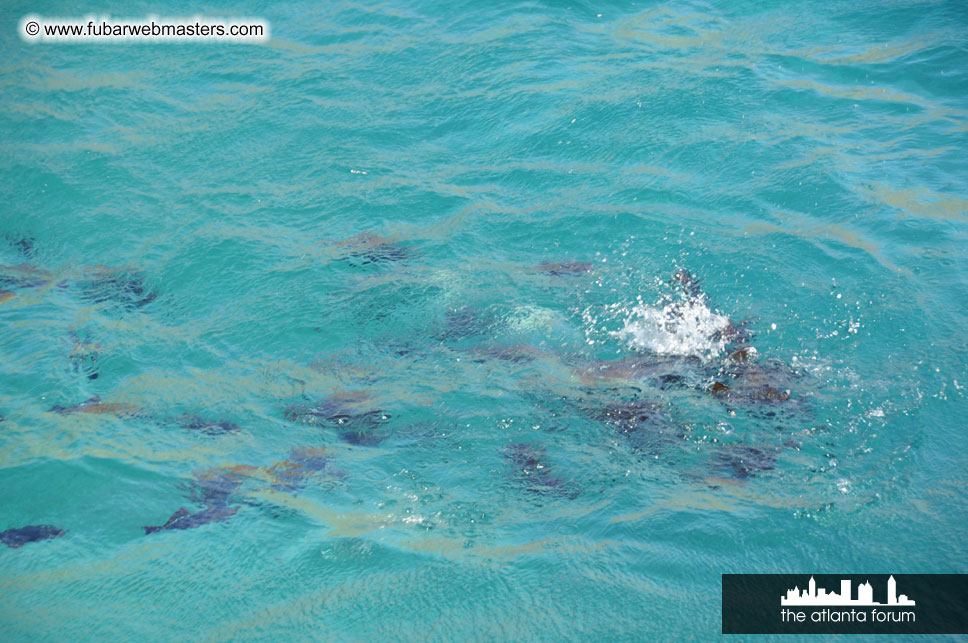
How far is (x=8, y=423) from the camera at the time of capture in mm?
5590

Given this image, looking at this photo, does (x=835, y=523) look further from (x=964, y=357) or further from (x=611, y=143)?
(x=611, y=143)

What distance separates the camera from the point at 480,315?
671 cm

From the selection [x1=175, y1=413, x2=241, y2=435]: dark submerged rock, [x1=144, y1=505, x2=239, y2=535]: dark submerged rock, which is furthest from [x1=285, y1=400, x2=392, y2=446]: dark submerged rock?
[x1=144, y1=505, x2=239, y2=535]: dark submerged rock

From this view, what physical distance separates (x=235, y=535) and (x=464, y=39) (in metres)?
8.76

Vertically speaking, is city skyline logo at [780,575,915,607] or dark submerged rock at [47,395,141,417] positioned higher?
dark submerged rock at [47,395,141,417]

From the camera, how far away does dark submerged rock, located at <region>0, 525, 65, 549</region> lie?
4.68 meters

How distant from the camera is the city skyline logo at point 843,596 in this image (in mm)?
4094

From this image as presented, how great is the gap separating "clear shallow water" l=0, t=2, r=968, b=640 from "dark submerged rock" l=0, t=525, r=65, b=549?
7 centimetres

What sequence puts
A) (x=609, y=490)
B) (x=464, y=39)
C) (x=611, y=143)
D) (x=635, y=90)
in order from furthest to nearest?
1. (x=464, y=39)
2. (x=635, y=90)
3. (x=611, y=143)
4. (x=609, y=490)

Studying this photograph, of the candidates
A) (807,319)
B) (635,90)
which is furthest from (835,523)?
(635,90)

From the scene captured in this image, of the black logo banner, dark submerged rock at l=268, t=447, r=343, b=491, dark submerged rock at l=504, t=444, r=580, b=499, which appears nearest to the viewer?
the black logo banner

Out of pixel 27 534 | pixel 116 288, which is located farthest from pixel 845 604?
pixel 116 288

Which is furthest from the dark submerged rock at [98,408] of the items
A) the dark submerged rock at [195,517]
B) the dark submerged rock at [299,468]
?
the dark submerged rock at [299,468]

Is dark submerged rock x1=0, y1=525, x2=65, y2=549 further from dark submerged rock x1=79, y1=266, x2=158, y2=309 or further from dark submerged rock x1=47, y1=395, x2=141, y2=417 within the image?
dark submerged rock x1=79, y1=266, x2=158, y2=309
